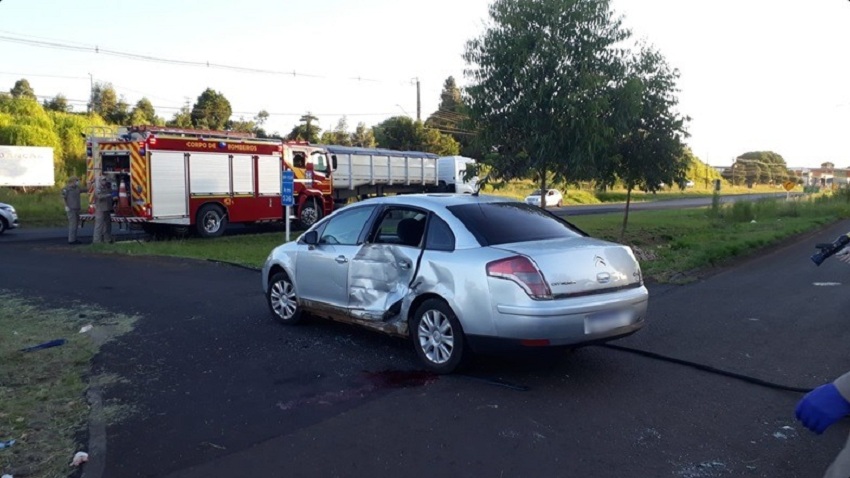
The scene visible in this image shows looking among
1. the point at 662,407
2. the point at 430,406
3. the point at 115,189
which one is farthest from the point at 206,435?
the point at 115,189

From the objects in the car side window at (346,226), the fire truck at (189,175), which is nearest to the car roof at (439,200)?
the car side window at (346,226)

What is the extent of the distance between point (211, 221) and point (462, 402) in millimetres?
16314

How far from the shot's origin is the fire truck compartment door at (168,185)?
18.7 meters

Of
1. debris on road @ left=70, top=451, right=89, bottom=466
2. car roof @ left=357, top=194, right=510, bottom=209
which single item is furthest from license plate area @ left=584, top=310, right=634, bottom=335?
debris on road @ left=70, top=451, right=89, bottom=466

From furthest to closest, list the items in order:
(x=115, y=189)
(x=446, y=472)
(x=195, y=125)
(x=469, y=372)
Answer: (x=195, y=125)
(x=115, y=189)
(x=469, y=372)
(x=446, y=472)

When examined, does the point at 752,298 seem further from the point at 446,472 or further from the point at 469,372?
the point at 446,472

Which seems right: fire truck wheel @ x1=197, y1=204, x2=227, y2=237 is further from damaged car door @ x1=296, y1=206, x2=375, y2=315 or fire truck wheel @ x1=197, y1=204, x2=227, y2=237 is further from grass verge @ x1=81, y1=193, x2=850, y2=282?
damaged car door @ x1=296, y1=206, x2=375, y2=315

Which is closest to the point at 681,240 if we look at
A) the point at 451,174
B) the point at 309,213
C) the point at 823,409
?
the point at 309,213

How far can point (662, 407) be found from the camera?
17.6 feet

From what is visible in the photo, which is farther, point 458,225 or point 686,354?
point 686,354

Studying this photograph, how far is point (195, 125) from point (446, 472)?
51174mm

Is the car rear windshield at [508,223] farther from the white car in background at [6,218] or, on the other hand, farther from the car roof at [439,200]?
the white car in background at [6,218]

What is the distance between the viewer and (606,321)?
5906mm

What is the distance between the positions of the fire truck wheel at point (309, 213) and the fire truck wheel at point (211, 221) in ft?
11.0
